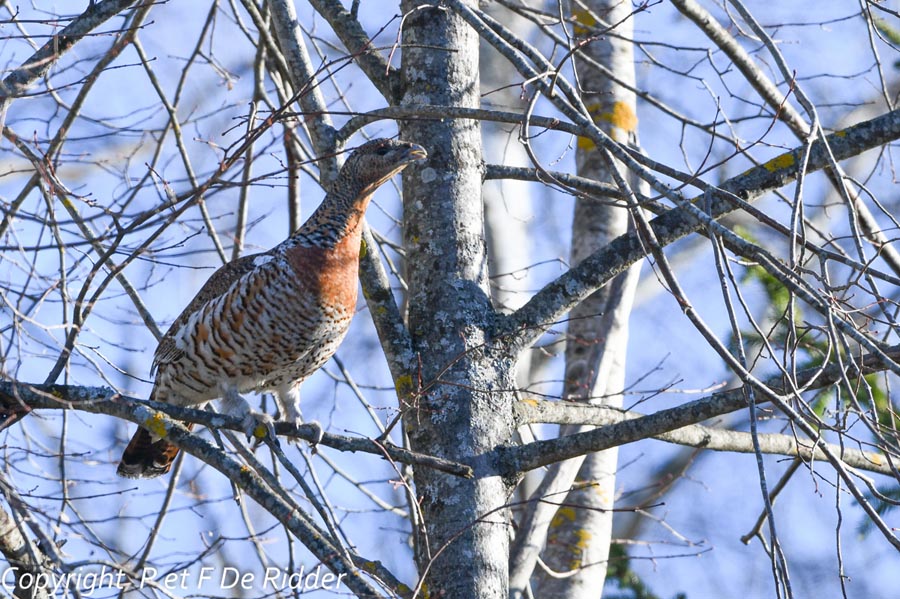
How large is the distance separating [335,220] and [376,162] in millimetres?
313

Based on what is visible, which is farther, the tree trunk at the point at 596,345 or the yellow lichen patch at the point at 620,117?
the yellow lichen patch at the point at 620,117

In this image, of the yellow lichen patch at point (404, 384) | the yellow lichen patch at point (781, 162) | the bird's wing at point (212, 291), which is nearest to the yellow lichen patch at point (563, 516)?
the yellow lichen patch at point (404, 384)

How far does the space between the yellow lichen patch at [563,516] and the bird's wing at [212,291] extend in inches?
84.0

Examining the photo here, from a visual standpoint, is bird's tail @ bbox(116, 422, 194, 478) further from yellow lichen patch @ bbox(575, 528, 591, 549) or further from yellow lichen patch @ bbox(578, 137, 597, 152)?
yellow lichen patch @ bbox(578, 137, 597, 152)

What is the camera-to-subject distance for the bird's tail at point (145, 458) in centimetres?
473

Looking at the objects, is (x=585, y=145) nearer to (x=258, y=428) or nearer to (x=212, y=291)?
(x=212, y=291)

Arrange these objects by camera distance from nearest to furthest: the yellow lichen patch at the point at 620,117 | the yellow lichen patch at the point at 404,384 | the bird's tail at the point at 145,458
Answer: the yellow lichen patch at the point at 404,384
the bird's tail at the point at 145,458
the yellow lichen patch at the point at 620,117

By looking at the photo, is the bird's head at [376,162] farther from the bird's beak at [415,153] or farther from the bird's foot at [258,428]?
the bird's foot at [258,428]

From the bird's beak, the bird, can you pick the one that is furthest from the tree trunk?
the bird

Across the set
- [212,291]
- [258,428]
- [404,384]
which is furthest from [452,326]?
[212,291]

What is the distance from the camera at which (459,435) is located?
377cm

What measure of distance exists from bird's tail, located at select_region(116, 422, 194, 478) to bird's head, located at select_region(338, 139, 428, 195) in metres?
1.43

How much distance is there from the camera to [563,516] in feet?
17.7

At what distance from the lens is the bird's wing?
4.41 m
